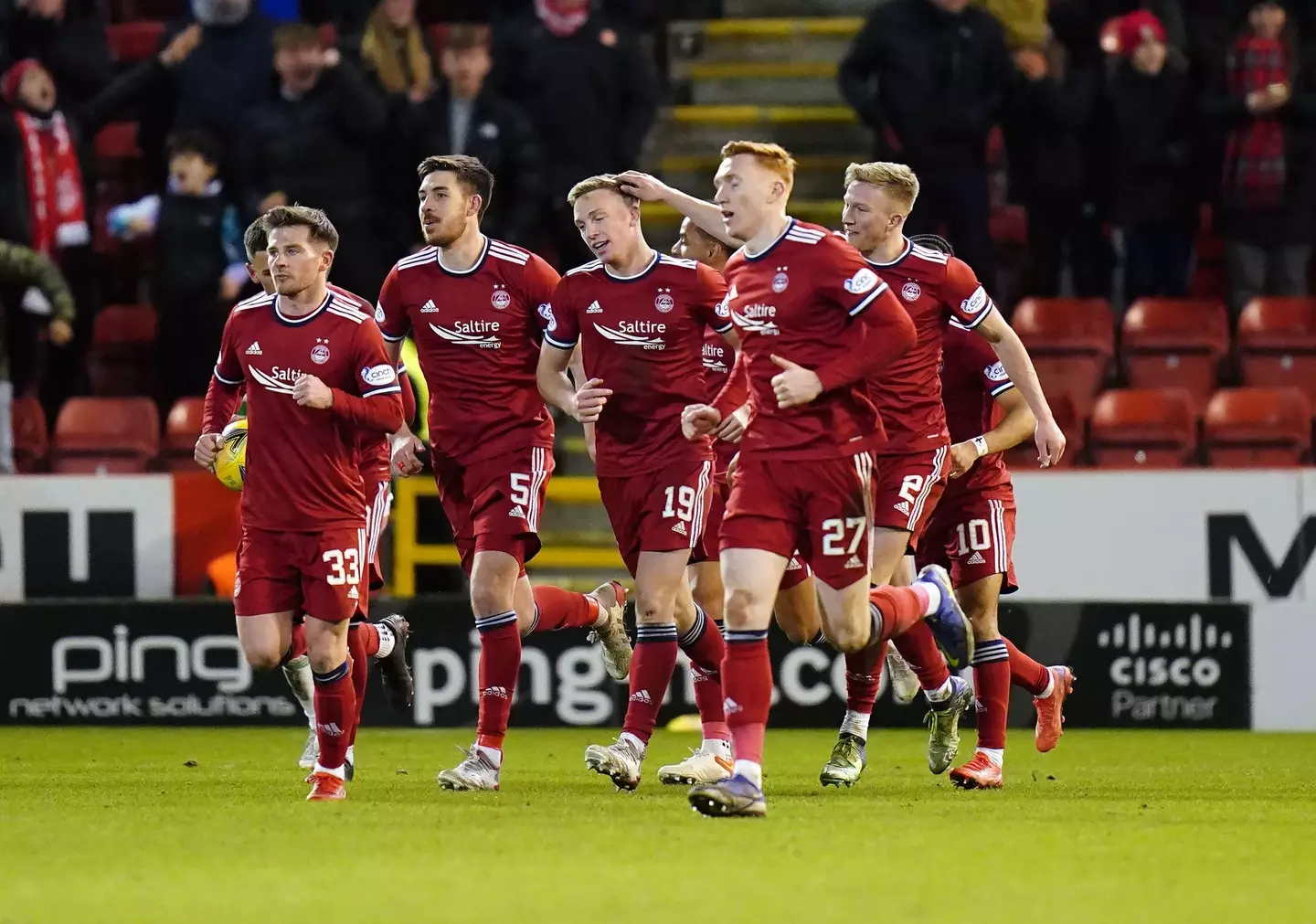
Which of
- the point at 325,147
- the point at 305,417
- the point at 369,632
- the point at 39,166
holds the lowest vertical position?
the point at 369,632

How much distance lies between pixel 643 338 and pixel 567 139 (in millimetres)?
5764

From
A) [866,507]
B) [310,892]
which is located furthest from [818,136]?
[310,892]

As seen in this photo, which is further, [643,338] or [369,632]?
[369,632]

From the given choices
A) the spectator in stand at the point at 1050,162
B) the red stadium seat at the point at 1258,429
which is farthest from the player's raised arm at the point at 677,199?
the spectator in stand at the point at 1050,162

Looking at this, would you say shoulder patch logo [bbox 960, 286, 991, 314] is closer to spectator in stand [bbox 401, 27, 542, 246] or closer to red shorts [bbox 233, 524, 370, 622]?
red shorts [bbox 233, 524, 370, 622]

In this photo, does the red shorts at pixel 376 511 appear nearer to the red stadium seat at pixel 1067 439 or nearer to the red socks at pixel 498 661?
the red socks at pixel 498 661

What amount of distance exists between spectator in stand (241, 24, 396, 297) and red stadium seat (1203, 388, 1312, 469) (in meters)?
4.89

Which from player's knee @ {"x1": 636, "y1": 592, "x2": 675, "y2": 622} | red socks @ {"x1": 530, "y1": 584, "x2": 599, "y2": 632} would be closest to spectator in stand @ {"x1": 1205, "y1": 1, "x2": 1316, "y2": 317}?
red socks @ {"x1": 530, "y1": 584, "x2": 599, "y2": 632}

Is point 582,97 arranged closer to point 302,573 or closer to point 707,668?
point 707,668

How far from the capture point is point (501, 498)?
8711 mm

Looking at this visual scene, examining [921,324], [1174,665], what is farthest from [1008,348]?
[1174,665]

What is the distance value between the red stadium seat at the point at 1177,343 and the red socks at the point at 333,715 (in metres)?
7.35

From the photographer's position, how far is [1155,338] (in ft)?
46.6

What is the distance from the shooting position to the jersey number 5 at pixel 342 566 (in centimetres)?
809
